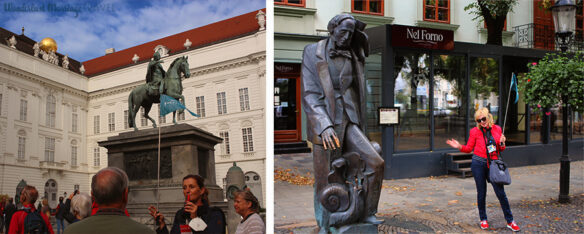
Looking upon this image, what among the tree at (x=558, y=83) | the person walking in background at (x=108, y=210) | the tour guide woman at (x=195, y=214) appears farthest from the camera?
the tree at (x=558, y=83)

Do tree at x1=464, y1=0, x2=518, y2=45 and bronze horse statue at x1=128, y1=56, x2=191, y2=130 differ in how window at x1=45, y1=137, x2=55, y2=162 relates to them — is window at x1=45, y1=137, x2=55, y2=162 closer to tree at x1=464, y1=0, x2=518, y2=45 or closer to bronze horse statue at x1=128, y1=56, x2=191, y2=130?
bronze horse statue at x1=128, y1=56, x2=191, y2=130

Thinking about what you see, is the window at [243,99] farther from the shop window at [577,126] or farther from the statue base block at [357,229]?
the shop window at [577,126]

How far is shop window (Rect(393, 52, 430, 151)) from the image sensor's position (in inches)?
394

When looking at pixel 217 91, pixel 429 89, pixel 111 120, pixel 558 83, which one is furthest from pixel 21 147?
pixel 429 89

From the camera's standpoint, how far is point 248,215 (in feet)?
12.0

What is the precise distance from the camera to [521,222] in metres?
5.86

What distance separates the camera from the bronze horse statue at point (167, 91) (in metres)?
4.18

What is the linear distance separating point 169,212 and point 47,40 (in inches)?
72.4

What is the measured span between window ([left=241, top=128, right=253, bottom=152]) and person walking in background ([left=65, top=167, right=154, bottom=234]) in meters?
1.59

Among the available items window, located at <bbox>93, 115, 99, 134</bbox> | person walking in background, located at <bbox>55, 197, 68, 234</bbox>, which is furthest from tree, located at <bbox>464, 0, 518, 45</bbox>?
person walking in background, located at <bbox>55, 197, 68, 234</bbox>

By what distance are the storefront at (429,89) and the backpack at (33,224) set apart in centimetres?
684

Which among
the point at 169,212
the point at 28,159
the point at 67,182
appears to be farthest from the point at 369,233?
the point at 28,159

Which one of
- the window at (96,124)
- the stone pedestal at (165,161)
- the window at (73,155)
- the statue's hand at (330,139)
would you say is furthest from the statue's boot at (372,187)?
the window at (73,155)

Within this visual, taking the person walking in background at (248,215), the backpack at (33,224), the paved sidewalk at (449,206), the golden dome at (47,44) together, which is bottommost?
the paved sidewalk at (449,206)
